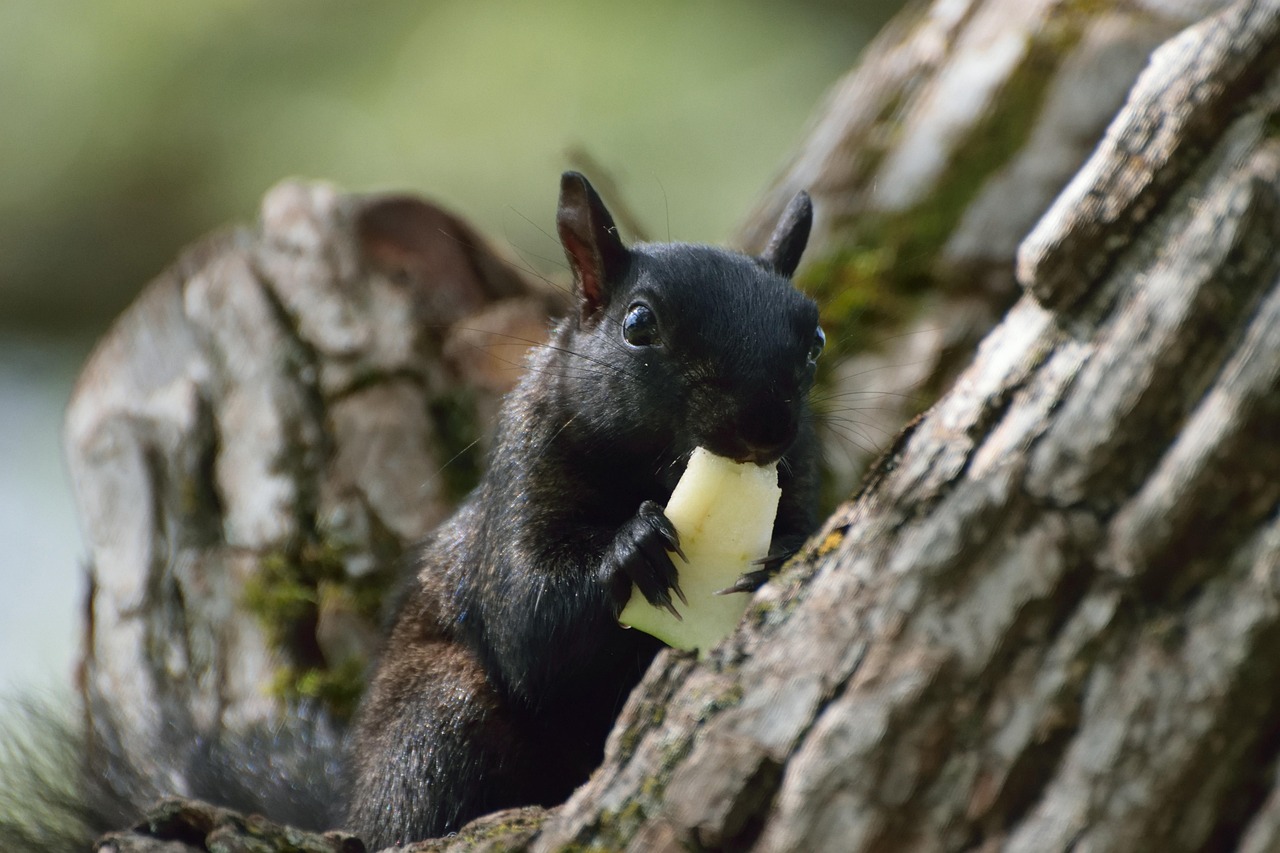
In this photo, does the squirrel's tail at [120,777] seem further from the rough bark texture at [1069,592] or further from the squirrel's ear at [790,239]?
the squirrel's ear at [790,239]

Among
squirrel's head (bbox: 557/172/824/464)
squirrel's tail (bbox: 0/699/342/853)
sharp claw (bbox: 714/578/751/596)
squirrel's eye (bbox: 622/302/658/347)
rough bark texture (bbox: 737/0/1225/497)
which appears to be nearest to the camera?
sharp claw (bbox: 714/578/751/596)

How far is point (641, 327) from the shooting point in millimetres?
2805

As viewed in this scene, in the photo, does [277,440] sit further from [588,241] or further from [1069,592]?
[1069,592]

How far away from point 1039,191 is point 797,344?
211cm

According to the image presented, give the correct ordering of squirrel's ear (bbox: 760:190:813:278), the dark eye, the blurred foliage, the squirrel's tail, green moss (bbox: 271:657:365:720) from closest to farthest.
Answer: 1. the dark eye
2. the squirrel's tail
3. squirrel's ear (bbox: 760:190:813:278)
4. green moss (bbox: 271:657:365:720)
5. the blurred foliage

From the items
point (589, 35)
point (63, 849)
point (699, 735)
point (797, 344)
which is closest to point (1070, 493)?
point (699, 735)

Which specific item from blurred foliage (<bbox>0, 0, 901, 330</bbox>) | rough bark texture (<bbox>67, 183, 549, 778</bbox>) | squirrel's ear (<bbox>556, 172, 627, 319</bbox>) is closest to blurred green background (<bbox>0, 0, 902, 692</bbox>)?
blurred foliage (<bbox>0, 0, 901, 330</bbox>)

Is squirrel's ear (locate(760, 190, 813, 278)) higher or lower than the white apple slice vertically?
higher

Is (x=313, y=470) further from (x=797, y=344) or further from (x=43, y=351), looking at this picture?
(x=43, y=351)

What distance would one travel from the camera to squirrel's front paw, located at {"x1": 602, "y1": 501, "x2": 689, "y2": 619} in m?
2.48

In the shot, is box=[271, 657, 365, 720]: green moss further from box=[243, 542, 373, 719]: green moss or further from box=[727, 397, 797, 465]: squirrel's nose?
box=[727, 397, 797, 465]: squirrel's nose

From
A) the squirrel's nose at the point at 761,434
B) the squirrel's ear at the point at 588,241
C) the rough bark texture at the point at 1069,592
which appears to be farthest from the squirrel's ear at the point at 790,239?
the rough bark texture at the point at 1069,592

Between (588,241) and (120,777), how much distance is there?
6.21ft

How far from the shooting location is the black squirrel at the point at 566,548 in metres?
2.70
